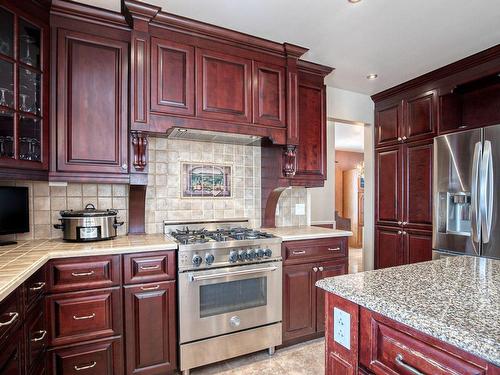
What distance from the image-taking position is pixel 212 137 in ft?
8.27

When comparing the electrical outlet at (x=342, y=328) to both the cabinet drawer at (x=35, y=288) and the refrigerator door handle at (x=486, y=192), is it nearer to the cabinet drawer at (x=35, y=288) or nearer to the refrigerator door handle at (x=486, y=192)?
the cabinet drawer at (x=35, y=288)

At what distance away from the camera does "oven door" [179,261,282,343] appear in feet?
6.61

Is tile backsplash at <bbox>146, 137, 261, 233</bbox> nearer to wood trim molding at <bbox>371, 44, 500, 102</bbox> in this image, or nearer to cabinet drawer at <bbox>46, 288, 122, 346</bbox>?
cabinet drawer at <bbox>46, 288, 122, 346</bbox>

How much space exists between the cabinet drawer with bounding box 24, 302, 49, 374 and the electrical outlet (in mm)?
1403

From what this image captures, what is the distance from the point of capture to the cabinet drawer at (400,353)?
712 mm

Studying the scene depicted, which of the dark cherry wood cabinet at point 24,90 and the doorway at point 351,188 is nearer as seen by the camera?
the dark cherry wood cabinet at point 24,90

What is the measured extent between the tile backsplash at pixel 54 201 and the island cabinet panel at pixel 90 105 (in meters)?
0.31

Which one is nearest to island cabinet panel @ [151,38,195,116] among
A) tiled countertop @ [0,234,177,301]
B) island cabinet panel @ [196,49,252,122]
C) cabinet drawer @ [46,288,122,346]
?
island cabinet panel @ [196,49,252,122]

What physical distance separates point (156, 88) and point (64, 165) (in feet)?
2.65

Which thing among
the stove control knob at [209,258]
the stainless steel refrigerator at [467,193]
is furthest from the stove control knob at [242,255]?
the stainless steel refrigerator at [467,193]

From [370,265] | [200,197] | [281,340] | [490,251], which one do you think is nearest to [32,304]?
[200,197]

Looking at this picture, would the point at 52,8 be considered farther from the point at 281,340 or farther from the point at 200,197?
the point at 281,340

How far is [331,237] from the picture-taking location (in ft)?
8.58

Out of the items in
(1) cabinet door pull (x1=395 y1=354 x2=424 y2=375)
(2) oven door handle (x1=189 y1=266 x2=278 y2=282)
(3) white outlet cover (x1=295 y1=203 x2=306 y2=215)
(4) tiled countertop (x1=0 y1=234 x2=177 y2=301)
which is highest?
(3) white outlet cover (x1=295 y1=203 x2=306 y2=215)
